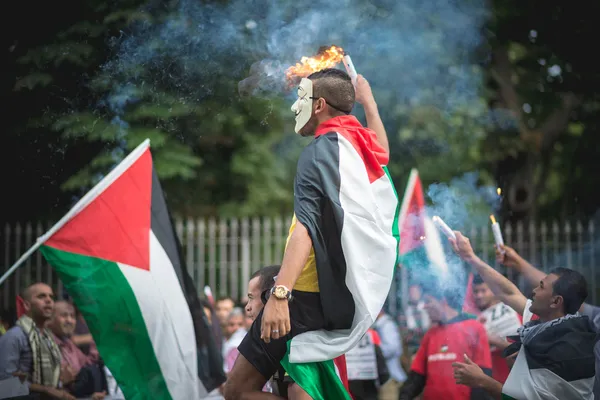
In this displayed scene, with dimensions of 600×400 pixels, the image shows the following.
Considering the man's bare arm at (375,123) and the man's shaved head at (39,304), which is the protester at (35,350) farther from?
the man's bare arm at (375,123)

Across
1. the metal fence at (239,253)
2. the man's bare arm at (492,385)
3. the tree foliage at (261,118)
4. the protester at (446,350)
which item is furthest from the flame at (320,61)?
the metal fence at (239,253)

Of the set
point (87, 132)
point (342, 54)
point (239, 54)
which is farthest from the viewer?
point (87, 132)

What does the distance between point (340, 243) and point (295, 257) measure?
0.31 m

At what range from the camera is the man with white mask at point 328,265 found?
4141 mm

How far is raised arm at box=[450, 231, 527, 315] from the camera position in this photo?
18.9 ft

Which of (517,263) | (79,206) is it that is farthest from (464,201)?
(79,206)

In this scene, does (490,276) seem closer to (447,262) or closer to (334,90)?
(447,262)

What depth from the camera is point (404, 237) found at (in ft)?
27.3

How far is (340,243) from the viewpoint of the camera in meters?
4.17

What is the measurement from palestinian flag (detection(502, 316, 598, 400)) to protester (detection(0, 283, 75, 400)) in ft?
12.1

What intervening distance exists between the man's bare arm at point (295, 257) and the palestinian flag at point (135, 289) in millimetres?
2468

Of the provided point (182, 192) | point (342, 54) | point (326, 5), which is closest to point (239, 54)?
point (326, 5)

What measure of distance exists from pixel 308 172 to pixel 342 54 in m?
1.13

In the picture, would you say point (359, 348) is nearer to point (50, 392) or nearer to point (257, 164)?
point (50, 392)
